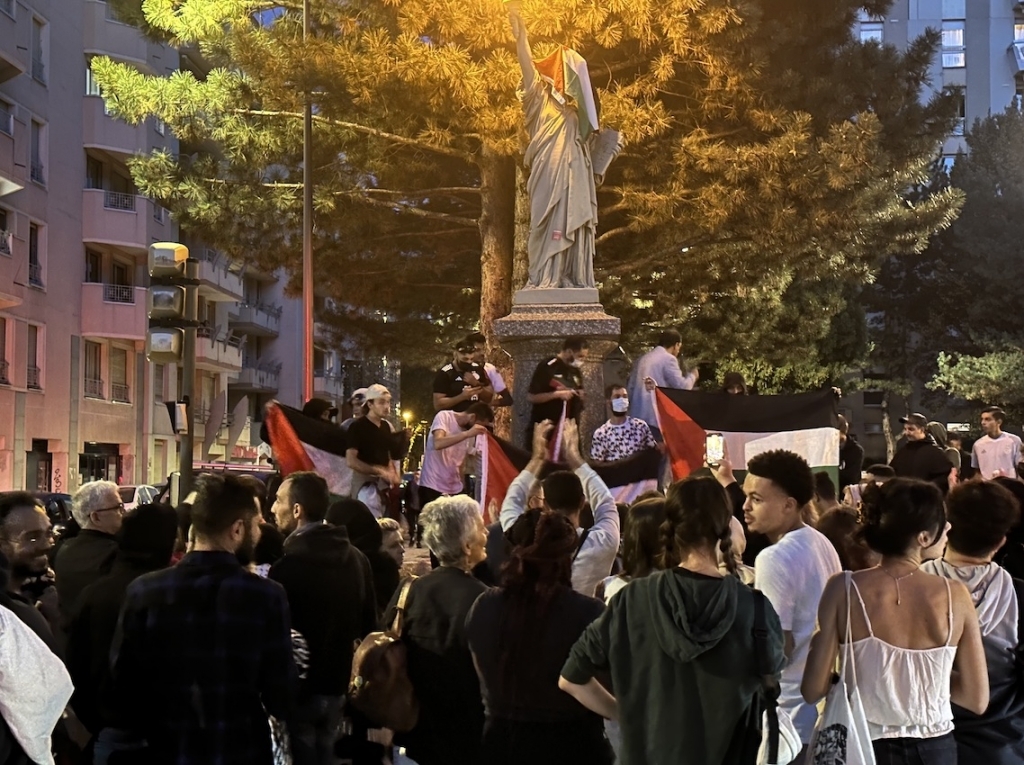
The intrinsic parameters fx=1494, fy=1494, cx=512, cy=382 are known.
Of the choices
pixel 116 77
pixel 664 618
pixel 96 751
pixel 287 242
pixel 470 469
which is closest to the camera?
pixel 664 618

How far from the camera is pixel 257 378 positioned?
197 ft

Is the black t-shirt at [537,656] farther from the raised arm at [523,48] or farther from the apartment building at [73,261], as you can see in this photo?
the apartment building at [73,261]

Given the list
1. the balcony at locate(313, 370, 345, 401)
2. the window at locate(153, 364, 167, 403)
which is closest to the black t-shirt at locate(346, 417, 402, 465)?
the window at locate(153, 364, 167, 403)

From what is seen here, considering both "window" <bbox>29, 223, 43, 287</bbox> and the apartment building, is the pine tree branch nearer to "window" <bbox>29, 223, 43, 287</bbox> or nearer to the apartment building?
the apartment building

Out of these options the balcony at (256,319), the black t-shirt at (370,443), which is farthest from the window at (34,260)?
the black t-shirt at (370,443)

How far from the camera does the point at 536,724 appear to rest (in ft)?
15.2

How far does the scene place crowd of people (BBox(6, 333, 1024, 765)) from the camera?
417 centimetres

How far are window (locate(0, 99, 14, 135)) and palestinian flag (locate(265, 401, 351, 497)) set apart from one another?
23.8 metres

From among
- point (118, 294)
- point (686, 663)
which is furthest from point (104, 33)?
point (686, 663)

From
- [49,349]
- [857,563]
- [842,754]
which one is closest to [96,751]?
[842,754]

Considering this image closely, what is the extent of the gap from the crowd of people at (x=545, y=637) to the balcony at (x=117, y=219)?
34638 millimetres

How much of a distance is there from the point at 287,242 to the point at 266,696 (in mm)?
18968

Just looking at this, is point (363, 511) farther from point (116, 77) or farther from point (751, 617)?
point (116, 77)

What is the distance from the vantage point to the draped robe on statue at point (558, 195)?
46.6 feet
